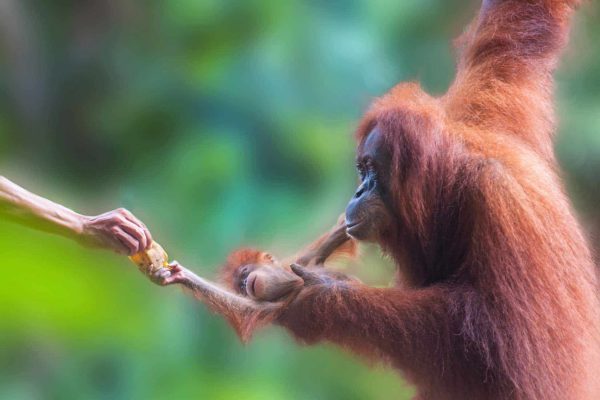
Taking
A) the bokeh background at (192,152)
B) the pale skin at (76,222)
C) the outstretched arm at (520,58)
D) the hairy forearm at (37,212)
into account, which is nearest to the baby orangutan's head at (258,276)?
the bokeh background at (192,152)

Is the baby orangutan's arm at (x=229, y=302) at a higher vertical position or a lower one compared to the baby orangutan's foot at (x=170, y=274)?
lower

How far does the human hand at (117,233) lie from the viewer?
1486 mm

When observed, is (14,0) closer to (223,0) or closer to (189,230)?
(223,0)

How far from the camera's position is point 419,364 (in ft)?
4.60

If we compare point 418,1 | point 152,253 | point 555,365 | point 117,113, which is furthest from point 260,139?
point 555,365

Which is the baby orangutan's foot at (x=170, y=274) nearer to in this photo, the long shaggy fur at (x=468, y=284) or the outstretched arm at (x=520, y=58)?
the long shaggy fur at (x=468, y=284)

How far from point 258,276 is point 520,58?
1002 millimetres

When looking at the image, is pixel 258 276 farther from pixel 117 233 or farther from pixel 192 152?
pixel 192 152

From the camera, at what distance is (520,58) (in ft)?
5.92

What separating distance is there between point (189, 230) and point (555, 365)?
1.04m

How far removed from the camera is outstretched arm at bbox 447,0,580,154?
1754 mm

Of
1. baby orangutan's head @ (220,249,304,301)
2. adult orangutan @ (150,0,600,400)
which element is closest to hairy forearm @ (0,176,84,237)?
baby orangutan's head @ (220,249,304,301)

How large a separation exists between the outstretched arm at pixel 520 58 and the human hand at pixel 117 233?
0.93m

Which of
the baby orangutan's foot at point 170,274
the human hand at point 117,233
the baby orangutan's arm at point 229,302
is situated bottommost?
the baby orangutan's arm at point 229,302
